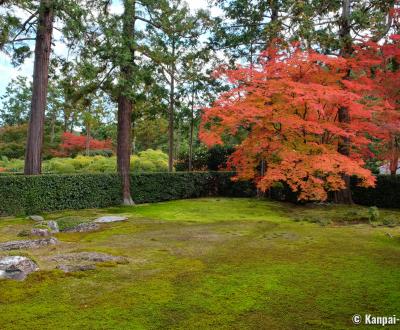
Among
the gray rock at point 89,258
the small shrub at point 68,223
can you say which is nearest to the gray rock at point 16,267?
the gray rock at point 89,258

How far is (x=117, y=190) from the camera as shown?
13.4 meters

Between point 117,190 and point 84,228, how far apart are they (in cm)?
524

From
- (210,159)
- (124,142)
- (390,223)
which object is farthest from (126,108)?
(390,223)

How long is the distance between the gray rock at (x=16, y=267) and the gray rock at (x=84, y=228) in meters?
3.25

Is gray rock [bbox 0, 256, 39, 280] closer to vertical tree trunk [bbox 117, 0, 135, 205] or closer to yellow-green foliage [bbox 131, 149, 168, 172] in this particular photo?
vertical tree trunk [bbox 117, 0, 135, 205]

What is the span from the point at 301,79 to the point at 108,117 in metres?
19.3

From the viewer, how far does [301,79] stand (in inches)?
440

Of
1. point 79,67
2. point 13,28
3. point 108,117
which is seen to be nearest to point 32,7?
point 13,28

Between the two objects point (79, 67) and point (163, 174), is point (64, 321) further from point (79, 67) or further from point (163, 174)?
point (163, 174)

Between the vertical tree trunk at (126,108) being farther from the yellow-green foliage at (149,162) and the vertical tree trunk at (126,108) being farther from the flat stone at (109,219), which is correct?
the yellow-green foliage at (149,162)

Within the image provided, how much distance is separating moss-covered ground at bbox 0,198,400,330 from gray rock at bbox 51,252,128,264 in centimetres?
18

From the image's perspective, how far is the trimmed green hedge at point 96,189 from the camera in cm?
1042

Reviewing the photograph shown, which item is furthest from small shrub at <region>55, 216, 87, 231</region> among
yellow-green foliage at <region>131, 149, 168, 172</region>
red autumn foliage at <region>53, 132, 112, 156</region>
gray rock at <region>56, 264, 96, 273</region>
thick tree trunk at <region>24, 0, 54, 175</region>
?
red autumn foliage at <region>53, 132, 112, 156</region>

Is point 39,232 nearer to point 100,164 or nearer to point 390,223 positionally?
point 390,223
